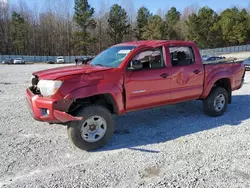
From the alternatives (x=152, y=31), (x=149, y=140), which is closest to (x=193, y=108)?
(x=149, y=140)

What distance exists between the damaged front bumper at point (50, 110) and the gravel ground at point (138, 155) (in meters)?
0.60

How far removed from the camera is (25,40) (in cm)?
6197

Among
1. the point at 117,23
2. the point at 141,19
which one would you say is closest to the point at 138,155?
the point at 117,23

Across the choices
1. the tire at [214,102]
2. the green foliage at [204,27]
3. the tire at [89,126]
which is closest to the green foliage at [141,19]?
the green foliage at [204,27]

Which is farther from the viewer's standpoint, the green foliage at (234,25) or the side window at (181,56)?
the green foliage at (234,25)

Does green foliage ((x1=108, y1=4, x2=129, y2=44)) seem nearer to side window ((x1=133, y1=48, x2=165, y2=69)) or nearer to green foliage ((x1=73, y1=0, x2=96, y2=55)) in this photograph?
green foliage ((x1=73, y1=0, x2=96, y2=55))

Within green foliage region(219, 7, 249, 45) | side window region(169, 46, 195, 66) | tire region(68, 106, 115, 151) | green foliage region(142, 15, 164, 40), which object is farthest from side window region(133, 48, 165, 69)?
green foliage region(219, 7, 249, 45)

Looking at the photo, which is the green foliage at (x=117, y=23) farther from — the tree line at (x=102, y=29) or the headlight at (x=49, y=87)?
the headlight at (x=49, y=87)

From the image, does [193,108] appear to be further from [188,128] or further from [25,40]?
[25,40]

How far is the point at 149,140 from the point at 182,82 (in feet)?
5.00

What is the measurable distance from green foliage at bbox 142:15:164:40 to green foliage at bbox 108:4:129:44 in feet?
16.9

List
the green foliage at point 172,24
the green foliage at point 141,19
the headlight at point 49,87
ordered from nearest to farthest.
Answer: the headlight at point 49,87 → the green foliage at point 172,24 → the green foliage at point 141,19

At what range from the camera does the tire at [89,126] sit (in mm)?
4035

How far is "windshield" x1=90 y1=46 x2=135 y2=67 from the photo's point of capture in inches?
184
